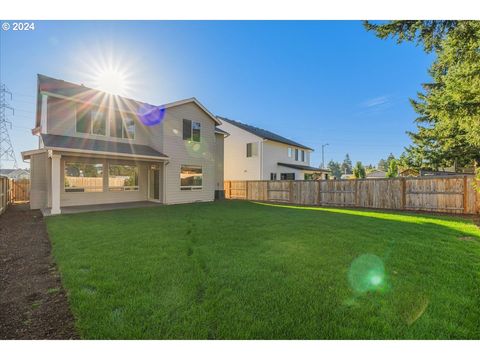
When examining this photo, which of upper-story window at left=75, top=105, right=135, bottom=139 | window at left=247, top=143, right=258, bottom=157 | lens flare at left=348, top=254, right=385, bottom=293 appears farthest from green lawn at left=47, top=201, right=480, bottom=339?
window at left=247, top=143, right=258, bottom=157

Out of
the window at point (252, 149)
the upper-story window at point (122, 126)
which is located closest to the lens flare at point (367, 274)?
the upper-story window at point (122, 126)

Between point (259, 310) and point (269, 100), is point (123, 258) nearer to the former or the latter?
point (259, 310)

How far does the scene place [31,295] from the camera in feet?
9.99

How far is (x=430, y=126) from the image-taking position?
55.7 ft

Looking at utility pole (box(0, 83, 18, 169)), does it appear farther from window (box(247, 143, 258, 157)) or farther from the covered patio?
window (box(247, 143, 258, 157))

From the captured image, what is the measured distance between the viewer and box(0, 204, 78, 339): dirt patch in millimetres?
2318

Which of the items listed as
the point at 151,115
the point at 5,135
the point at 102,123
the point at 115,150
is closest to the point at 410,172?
the point at 151,115

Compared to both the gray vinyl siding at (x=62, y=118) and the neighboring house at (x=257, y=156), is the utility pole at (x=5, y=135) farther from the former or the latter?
the neighboring house at (x=257, y=156)

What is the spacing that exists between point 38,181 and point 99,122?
4114 mm

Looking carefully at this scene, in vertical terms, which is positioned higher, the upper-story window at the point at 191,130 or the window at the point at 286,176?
the upper-story window at the point at 191,130

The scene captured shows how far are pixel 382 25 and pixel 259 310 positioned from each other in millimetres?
7751

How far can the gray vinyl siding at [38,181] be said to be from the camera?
11.6 meters

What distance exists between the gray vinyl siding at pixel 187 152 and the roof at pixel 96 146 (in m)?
1.12
